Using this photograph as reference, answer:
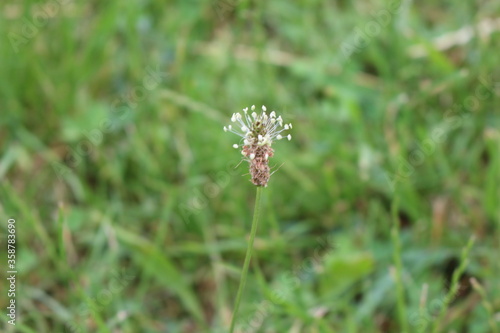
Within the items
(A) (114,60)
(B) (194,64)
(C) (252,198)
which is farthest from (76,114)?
(C) (252,198)

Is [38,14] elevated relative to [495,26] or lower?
elevated

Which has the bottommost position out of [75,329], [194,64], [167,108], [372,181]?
[75,329]

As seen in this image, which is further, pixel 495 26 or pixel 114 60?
pixel 114 60

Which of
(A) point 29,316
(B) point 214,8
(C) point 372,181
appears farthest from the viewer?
(B) point 214,8

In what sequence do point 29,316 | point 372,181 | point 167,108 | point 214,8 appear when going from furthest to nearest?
point 214,8 → point 167,108 → point 372,181 → point 29,316

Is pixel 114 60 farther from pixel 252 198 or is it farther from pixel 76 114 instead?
pixel 252 198

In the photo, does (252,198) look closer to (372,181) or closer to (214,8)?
(372,181)
